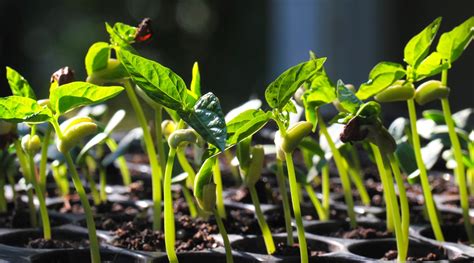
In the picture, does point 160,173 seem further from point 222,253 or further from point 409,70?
point 409,70

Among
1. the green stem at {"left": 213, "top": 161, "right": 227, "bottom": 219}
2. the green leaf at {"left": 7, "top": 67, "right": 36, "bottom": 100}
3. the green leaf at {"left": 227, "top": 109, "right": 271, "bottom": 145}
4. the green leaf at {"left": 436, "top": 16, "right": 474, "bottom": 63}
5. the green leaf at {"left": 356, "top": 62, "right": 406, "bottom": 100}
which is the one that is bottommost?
the green stem at {"left": 213, "top": 161, "right": 227, "bottom": 219}

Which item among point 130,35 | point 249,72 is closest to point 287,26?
point 249,72

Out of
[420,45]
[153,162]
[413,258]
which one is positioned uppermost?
[420,45]

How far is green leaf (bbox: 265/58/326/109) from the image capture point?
2.03 ft

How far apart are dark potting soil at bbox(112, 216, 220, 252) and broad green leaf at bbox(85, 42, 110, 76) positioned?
0.19 m

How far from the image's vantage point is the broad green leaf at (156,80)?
0.61 metres

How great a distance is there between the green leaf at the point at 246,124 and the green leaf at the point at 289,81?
18mm

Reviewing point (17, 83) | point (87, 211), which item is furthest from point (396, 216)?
point (17, 83)

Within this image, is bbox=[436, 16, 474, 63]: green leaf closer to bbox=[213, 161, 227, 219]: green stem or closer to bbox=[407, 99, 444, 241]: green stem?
bbox=[407, 99, 444, 241]: green stem

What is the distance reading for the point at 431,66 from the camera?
73 cm

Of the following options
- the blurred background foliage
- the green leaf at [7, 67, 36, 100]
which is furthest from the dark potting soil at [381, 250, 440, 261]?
the blurred background foliage

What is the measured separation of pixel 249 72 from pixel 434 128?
19.2 ft

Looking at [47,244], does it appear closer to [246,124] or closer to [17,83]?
[17,83]

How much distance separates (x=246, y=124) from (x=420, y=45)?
0.20m
